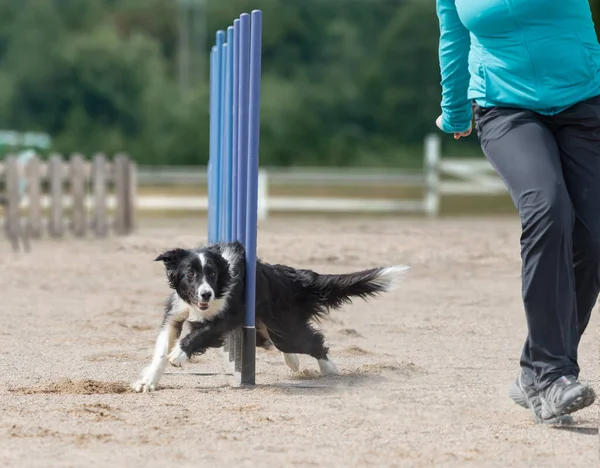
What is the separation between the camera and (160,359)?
5.70 metres

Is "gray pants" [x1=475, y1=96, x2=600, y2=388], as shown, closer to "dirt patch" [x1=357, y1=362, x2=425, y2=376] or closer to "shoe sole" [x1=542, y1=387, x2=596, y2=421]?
"shoe sole" [x1=542, y1=387, x2=596, y2=421]

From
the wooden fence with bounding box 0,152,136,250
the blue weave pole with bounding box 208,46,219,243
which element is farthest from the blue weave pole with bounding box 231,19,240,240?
the wooden fence with bounding box 0,152,136,250

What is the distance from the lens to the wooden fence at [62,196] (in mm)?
16281

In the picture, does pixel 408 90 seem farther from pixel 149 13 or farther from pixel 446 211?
pixel 446 211

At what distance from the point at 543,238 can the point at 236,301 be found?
1.86m

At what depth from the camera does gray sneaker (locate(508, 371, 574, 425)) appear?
4559 mm

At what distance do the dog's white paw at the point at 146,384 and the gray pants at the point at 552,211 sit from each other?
1.86 metres

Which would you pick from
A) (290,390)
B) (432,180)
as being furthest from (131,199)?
(290,390)

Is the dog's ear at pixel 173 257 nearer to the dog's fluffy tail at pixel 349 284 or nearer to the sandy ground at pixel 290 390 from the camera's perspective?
the sandy ground at pixel 290 390

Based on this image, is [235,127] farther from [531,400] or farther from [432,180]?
[432,180]

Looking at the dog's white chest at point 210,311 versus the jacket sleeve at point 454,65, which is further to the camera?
the dog's white chest at point 210,311

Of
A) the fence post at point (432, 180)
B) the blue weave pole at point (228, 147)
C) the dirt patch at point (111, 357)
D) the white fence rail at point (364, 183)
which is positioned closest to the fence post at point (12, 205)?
the white fence rail at point (364, 183)

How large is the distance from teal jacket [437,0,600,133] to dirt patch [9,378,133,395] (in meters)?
2.27

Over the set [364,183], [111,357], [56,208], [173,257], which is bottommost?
[364,183]
